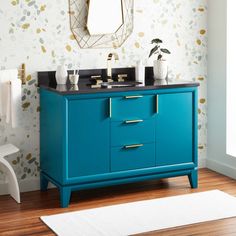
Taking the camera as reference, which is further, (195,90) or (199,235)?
(195,90)

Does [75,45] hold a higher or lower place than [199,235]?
higher

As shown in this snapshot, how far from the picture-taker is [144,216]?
4.16 meters

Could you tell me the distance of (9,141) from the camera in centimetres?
474

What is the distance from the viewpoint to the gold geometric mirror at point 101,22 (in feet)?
15.9

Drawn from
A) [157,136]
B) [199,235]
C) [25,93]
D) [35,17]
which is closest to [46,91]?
[25,93]

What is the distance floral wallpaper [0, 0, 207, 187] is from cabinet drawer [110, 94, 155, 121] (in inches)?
24.2

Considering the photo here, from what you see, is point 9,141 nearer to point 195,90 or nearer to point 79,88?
point 79,88

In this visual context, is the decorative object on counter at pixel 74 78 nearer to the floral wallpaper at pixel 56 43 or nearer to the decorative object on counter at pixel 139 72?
the floral wallpaper at pixel 56 43

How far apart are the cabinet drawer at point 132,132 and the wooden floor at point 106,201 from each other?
448 millimetres

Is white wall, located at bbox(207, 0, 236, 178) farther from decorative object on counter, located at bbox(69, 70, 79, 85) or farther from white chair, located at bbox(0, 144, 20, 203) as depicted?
white chair, located at bbox(0, 144, 20, 203)

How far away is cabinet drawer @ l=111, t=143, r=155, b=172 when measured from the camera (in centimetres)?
455

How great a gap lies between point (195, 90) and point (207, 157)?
1.03 metres

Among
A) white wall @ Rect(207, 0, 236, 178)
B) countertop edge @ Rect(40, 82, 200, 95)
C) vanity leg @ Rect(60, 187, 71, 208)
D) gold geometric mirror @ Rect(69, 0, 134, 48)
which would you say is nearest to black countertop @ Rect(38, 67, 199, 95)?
countertop edge @ Rect(40, 82, 200, 95)

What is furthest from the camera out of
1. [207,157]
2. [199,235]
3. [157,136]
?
[207,157]
